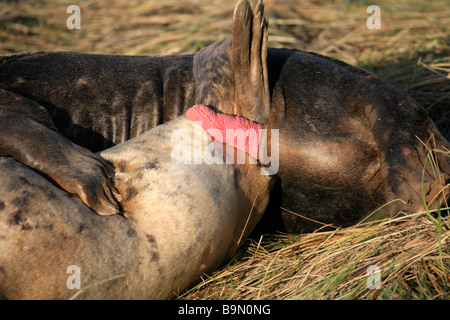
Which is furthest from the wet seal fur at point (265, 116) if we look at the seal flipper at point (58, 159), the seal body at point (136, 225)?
the seal body at point (136, 225)

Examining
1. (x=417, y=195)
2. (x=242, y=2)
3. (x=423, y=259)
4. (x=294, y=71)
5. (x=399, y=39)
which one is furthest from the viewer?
(x=399, y=39)

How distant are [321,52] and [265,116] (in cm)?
282

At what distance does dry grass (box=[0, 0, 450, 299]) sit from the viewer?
1978 millimetres

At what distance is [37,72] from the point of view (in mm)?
2779

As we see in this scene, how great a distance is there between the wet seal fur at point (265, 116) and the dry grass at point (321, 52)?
0.20 meters

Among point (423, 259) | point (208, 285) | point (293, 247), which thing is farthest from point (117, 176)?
point (423, 259)

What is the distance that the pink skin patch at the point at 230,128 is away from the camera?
2.44 metres

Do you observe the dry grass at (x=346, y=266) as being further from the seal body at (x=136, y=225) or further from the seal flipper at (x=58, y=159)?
the seal flipper at (x=58, y=159)

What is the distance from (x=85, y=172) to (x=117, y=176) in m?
0.19

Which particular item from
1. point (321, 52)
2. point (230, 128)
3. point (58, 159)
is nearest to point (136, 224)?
point (58, 159)

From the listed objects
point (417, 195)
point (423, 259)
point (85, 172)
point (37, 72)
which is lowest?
point (423, 259)

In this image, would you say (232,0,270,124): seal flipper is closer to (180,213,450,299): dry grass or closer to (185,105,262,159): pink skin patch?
(185,105,262,159): pink skin patch
